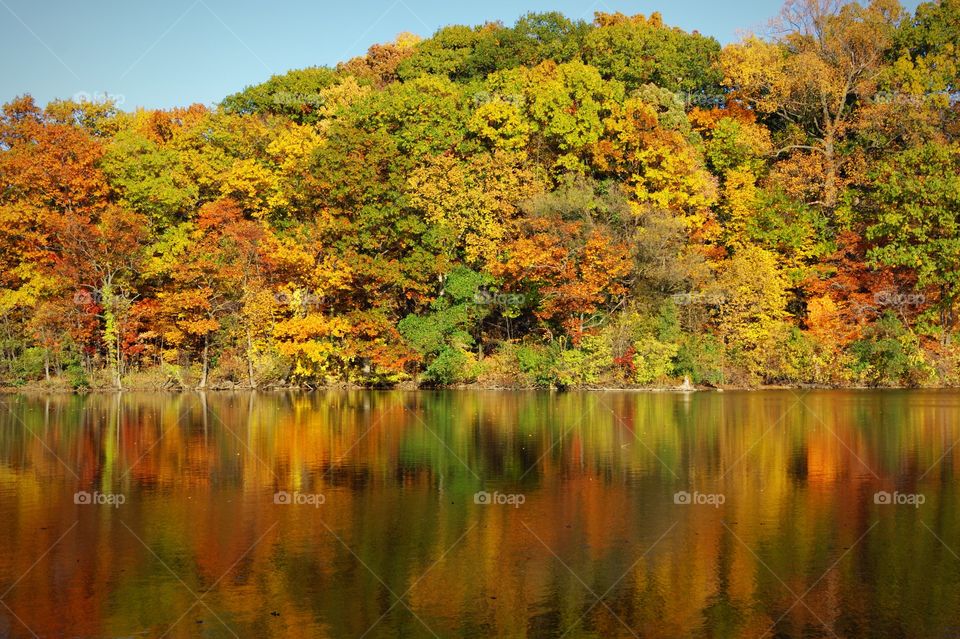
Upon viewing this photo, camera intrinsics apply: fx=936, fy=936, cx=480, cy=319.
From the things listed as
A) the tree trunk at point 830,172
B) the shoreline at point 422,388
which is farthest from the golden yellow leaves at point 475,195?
the tree trunk at point 830,172

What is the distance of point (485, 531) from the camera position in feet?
50.8

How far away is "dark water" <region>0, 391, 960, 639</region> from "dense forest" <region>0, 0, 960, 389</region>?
725 inches

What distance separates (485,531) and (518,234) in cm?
3569

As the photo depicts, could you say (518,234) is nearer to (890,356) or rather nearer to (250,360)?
(250,360)

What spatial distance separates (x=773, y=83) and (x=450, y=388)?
1053 inches

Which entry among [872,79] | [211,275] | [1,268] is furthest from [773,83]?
[1,268]

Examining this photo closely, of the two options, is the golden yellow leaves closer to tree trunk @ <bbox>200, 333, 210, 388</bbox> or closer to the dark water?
tree trunk @ <bbox>200, 333, 210, 388</bbox>

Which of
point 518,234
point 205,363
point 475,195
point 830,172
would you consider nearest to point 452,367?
point 518,234

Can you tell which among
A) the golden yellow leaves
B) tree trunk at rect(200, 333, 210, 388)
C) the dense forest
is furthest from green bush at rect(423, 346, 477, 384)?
tree trunk at rect(200, 333, 210, 388)

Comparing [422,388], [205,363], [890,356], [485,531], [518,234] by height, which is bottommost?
[485,531]

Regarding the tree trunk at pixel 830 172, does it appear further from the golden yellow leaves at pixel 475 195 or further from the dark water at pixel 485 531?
the dark water at pixel 485 531

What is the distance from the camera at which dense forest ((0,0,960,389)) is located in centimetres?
4728

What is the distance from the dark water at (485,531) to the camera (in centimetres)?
1127

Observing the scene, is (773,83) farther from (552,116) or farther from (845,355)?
(845,355)
